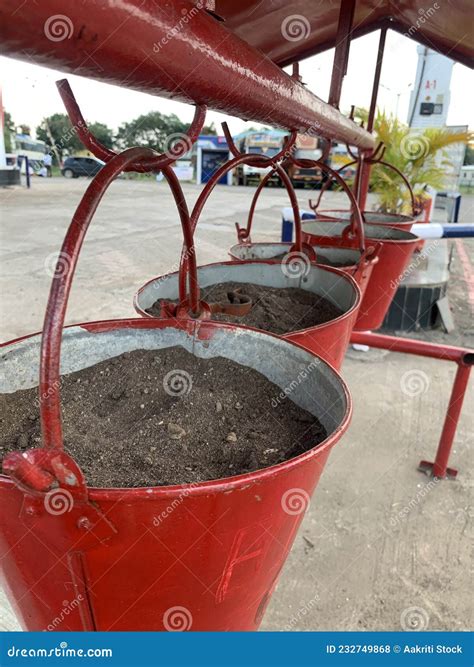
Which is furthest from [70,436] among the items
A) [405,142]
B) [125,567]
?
[405,142]

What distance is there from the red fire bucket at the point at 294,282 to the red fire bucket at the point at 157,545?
0.48m

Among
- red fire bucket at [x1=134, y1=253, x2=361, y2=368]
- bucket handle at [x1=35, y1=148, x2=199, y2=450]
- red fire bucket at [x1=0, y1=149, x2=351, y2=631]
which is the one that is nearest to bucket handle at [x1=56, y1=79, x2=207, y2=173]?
red fire bucket at [x1=0, y1=149, x2=351, y2=631]

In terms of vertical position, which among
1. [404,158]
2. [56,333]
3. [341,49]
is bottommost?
[56,333]

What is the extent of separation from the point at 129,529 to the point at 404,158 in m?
6.82

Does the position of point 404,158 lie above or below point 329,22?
below

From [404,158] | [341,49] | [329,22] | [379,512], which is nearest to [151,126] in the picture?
[404,158]

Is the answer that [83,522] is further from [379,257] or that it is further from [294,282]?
[379,257]

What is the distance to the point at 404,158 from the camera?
6.51 metres

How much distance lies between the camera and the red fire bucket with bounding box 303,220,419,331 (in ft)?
8.09

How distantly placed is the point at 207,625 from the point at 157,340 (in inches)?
23.5

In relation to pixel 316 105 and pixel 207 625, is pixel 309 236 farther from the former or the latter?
pixel 207 625

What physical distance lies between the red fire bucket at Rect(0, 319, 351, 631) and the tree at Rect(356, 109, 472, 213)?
20.4 ft

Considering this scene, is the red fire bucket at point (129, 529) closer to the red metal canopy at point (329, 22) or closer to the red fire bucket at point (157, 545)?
the red fire bucket at point (157, 545)

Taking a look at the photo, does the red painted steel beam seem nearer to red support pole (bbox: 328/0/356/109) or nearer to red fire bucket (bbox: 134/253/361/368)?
red fire bucket (bbox: 134/253/361/368)
